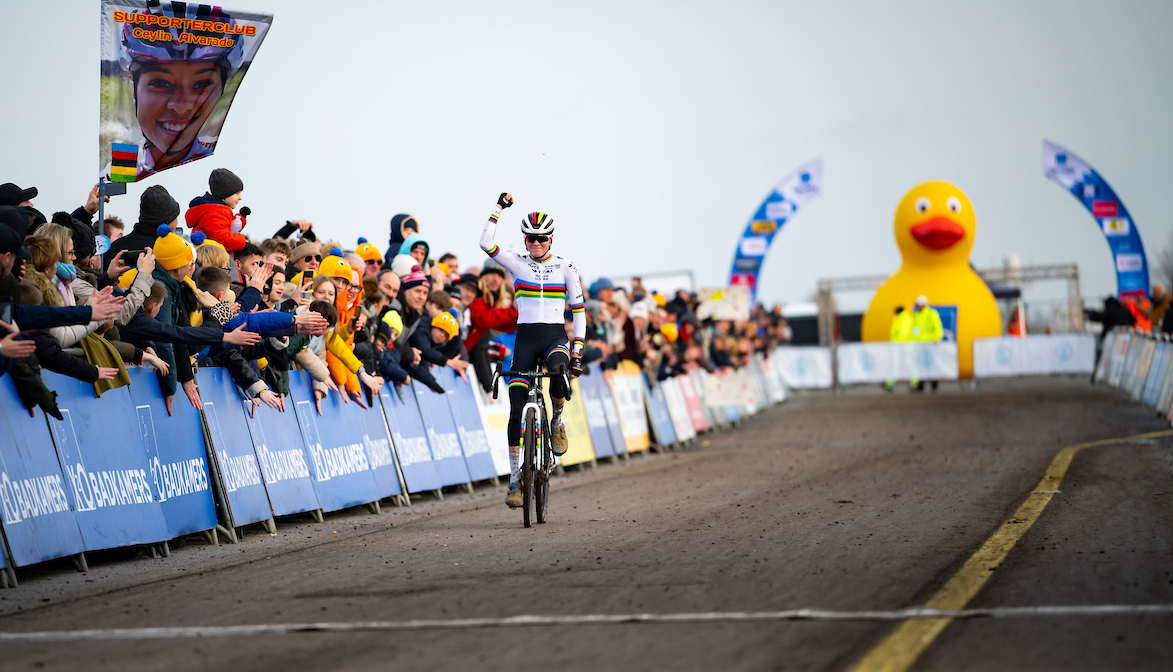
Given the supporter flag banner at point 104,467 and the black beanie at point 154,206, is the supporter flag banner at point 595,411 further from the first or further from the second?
the supporter flag banner at point 104,467

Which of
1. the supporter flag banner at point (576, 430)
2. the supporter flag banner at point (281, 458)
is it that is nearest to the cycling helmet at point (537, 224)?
the supporter flag banner at point (281, 458)

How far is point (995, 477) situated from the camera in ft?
41.7

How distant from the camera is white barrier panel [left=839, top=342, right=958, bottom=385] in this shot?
36250 millimetres

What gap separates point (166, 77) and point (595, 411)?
8.76m

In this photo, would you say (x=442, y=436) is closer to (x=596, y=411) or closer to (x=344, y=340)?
(x=344, y=340)

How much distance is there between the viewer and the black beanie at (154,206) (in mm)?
10266

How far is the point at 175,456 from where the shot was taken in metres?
9.19

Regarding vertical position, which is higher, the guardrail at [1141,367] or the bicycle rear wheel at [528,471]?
the bicycle rear wheel at [528,471]

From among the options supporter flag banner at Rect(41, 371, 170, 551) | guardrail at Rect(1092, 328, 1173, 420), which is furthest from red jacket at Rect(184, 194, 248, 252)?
guardrail at Rect(1092, 328, 1173, 420)

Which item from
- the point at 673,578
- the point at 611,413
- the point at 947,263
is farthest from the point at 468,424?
the point at 947,263

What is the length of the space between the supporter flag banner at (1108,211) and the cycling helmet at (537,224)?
37.7 metres

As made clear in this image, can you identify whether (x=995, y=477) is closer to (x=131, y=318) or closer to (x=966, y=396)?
(x=131, y=318)

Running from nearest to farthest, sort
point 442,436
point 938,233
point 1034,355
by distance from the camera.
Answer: point 442,436
point 938,233
point 1034,355

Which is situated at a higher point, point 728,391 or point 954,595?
point 728,391
